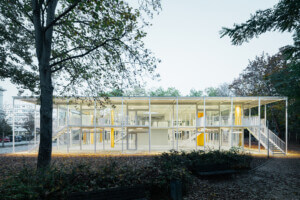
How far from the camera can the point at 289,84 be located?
45.2 ft

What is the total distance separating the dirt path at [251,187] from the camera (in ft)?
22.3

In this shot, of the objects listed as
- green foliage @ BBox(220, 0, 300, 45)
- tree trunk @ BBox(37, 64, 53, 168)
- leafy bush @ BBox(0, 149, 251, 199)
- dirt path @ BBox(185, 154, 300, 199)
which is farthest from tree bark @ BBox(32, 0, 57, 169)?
green foliage @ BBox(220, 0, 300, 45)

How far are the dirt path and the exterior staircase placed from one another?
8.77 m

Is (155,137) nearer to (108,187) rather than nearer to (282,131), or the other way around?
(108,187)

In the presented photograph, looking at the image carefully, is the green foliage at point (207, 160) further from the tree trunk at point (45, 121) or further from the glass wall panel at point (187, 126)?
the glass wall panel at point (187, 126)

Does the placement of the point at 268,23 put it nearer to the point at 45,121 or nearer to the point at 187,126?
the point at 45,121

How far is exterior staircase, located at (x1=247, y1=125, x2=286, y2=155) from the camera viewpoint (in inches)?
708

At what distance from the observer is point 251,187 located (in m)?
7.75

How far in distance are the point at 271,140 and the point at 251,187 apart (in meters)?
13.3

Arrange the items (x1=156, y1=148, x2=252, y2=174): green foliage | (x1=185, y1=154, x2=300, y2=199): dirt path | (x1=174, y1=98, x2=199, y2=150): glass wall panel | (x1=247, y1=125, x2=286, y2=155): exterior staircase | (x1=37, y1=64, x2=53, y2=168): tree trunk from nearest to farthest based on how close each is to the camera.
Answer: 1. (x1=185, y1=154, x2=300, y2=199): dirt path
2. (x1=37, y1=64, x2=53, y2=168): tree trunk
3. (x1=156, y1=148, x2=252, y2=174): green foliage
4. (x1=247, y1=125, x2=286, y2=155): exterior staircase
5. (x1=174, y1=98, x2=199, y2=150): glass wall panel

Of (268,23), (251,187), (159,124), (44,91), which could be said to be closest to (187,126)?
(159,124)

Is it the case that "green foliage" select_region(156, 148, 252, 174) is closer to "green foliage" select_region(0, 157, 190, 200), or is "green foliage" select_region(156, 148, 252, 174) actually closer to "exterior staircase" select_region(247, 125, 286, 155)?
"green foliage" select_region(0, 157, 190, 200)

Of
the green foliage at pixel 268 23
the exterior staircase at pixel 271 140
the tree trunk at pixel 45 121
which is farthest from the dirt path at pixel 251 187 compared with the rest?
the exterior staircase at pixel 271 140

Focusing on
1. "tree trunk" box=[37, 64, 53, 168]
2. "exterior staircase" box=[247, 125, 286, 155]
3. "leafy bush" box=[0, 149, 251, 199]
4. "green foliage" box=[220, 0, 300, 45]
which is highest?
"green foliage" box=[220, 0, 300, 45]
